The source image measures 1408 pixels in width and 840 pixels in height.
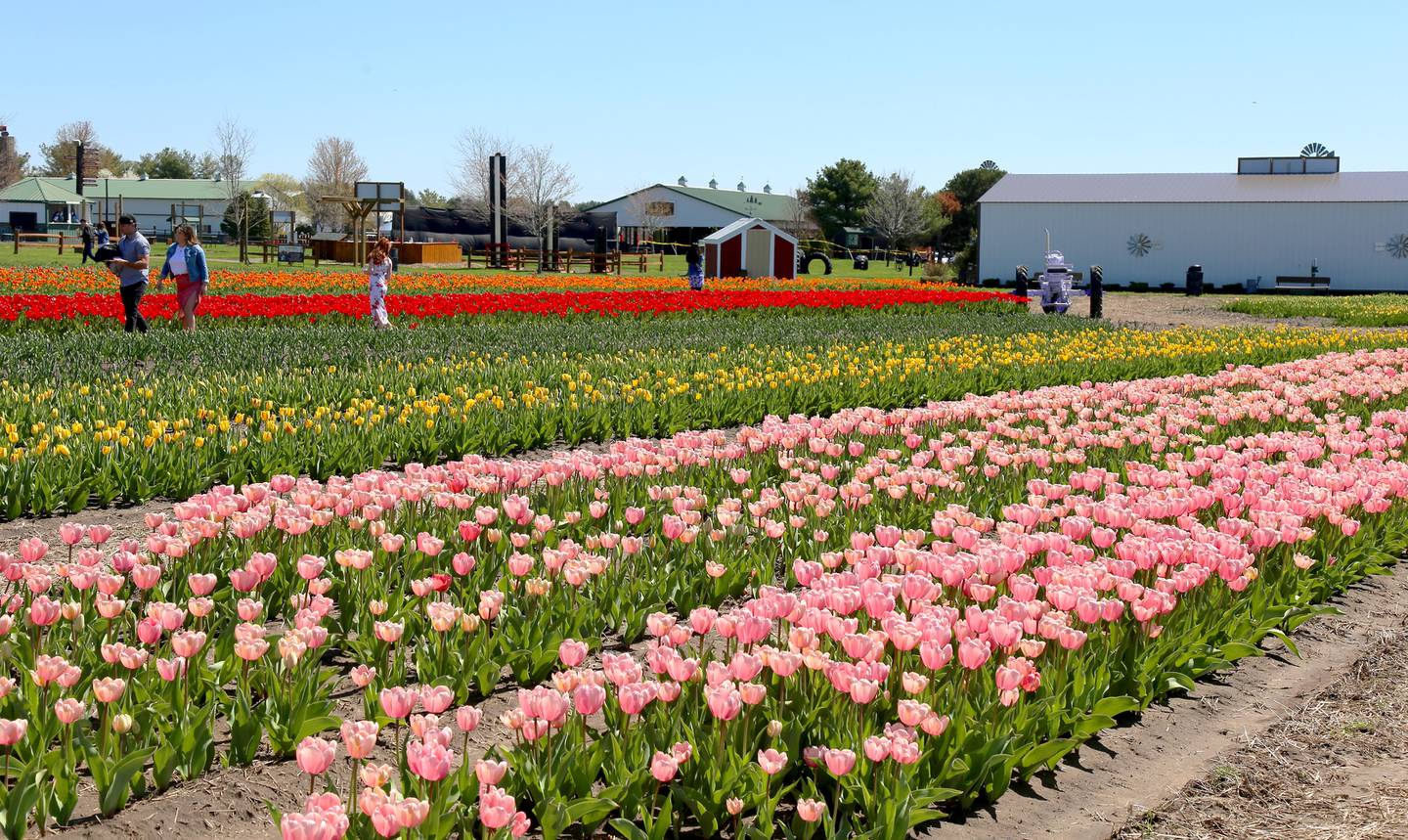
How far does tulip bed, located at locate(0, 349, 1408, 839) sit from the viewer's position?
3783 millimetres

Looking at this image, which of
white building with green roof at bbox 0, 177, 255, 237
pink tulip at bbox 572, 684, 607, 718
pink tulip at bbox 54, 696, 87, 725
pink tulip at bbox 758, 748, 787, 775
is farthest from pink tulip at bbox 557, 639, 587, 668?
white building with green roof at bbox 0, 177, 255, 237

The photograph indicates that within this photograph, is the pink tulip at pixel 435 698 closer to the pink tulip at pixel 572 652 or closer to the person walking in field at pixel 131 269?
the pink tulip at pixel 572 652

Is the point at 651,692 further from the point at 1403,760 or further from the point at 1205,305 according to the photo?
the point at 1205,305

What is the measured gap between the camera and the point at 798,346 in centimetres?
1716

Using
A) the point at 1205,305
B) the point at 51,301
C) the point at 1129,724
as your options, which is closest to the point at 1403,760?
the point at 1129,724

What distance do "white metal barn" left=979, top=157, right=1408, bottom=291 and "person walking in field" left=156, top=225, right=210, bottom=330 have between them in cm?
4007

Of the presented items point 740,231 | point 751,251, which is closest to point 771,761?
point 740,231

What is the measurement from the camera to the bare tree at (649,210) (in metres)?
89.4

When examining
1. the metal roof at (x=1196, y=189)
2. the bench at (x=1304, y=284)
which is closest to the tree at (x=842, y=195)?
the metal roof at (x=1196, y=189)

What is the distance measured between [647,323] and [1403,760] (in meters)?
16.6

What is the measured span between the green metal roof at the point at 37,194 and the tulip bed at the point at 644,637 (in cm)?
10394

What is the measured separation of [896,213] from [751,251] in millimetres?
40674

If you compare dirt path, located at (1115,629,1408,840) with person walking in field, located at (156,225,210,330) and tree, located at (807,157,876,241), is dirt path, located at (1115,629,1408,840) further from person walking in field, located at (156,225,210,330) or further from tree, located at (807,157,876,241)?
tree, located at (807,157,876,241)

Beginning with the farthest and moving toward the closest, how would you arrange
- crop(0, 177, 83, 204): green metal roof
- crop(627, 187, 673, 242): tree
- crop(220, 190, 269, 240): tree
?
crop(0, 177, 83, 204): green metal roof → crop(627, 187, 673, 242): tree → crop(220, 190, 269, 240): tree
